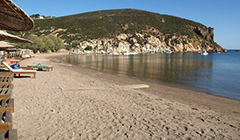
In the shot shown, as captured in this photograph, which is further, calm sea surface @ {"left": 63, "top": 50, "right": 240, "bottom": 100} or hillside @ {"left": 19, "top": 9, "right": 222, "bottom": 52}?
hillside @ {"left": 19, "top": 9, "right": 222, "bottom": 52}

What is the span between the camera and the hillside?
94194 mm

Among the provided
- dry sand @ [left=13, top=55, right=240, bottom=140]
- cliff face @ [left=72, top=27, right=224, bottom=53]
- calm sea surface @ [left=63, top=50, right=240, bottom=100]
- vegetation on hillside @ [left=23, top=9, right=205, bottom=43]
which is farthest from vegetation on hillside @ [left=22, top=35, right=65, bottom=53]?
dry sand @ [left=13, top=55, right=240, bottom=140]

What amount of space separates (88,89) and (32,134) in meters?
5.47

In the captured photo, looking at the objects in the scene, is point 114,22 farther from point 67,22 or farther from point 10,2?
point 10,2

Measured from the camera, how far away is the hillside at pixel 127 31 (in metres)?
94.2

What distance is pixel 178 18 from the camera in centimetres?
13912

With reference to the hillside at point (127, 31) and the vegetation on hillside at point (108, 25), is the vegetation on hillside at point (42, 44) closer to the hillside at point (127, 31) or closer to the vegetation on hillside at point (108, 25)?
the hillside at point (127, 31)

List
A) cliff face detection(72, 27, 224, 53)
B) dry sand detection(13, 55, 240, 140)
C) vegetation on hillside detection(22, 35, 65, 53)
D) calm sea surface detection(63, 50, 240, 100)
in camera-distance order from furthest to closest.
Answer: cliff face detection(72, 27, 224, 53), vegetation on hillside detection(22, 35, 65, 53), calm sea surface detection(63, 50, 240, 100), dry sand detection(13, 55, 240, 140)

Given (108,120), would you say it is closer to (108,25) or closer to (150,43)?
(150,43)

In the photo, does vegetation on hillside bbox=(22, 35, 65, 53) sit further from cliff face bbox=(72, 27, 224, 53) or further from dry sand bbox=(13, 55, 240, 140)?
dry sand bbox=(13, 55, 240, 140)

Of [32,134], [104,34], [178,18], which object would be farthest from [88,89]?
[178,18]

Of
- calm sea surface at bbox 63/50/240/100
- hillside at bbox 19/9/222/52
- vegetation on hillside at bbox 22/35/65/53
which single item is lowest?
calm sea surface at bbox 63/50/240/100

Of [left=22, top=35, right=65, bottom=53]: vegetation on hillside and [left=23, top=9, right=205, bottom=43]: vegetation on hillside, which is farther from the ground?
[left=23, top=9, right=205, bottom=43]: vegetation on hillside

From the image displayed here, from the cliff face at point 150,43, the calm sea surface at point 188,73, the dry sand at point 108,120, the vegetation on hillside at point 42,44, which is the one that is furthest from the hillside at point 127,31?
the dry sand at point 108,120
